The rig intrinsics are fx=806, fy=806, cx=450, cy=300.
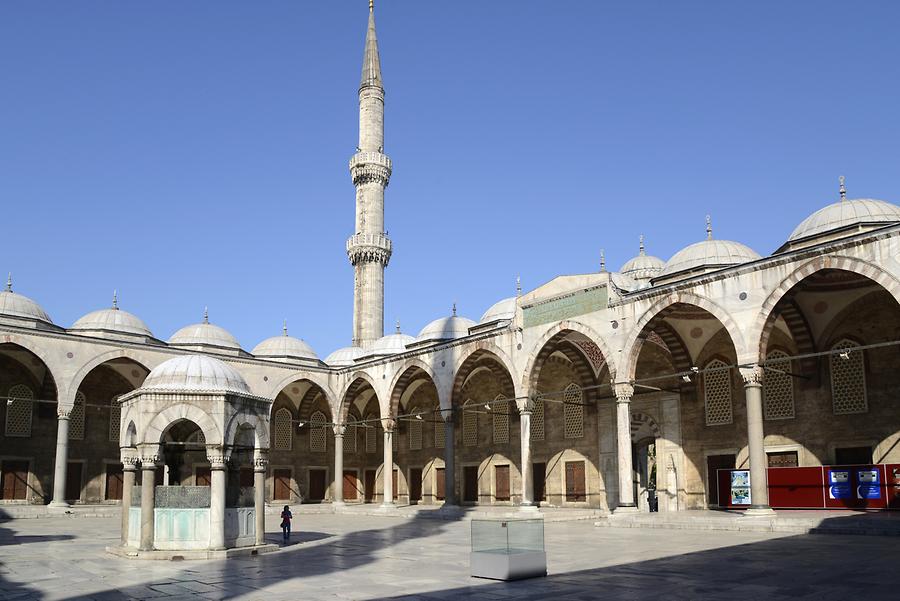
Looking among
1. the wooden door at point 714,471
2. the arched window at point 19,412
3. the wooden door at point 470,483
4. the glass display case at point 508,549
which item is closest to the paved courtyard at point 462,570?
the glass display case at point 508,549

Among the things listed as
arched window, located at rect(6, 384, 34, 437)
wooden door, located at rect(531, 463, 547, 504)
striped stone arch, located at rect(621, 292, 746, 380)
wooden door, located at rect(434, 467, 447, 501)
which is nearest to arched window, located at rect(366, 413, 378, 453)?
wooden door, located at rect(434, 467, 447, 501)

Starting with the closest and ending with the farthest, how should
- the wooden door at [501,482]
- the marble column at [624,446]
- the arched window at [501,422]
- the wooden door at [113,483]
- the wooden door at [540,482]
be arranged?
the marble column at [624,446]
the wooden door at [540,482]
the wooden door at [113,483]
the wooden door at [501,482]
the arched window at [501,422]

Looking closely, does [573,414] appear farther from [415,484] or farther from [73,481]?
[73,481]

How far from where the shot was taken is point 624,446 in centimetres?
2056

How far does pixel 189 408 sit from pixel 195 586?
13.8 ft

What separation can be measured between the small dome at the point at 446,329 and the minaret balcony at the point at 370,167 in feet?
26.4

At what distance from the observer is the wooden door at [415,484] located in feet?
110

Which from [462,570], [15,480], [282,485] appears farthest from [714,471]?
[15,480]

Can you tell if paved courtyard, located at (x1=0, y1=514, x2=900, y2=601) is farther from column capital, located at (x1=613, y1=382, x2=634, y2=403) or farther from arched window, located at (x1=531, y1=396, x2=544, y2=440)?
arched window, located at (x1=531, y1=396, x2=544, y2=440)

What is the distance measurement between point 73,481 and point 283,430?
8289 millimetres

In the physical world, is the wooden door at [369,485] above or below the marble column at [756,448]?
below

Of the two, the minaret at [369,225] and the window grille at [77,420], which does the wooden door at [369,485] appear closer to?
the minaret at [369,225]

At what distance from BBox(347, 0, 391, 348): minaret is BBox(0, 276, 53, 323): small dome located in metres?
13.4

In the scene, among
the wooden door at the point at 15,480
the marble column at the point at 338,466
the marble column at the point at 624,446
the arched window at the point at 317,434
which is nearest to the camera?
the marble column at the point at 624,446
